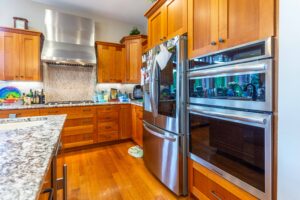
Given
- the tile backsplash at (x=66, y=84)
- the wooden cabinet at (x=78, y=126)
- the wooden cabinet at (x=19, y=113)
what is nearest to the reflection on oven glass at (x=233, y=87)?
the wooden cabinet at (x=78, y=126)

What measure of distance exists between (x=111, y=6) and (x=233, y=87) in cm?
308

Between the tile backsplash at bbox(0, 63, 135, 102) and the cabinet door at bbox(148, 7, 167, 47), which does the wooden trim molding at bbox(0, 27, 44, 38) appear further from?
the cabinet door at bbox(148, 7, 167, 47)

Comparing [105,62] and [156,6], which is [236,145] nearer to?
[156,6]

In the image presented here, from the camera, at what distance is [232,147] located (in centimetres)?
119

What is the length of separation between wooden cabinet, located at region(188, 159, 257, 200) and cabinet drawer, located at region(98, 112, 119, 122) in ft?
6.97

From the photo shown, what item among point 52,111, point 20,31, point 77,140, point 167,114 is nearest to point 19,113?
point 52,111

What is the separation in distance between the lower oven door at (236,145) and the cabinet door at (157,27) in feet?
3.82

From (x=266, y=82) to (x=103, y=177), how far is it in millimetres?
2124

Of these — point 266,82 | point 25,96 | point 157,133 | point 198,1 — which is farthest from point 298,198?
point 25,96

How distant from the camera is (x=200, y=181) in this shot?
4.88 feet

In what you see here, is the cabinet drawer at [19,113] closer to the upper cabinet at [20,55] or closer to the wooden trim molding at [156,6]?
the upper cabinet at [20,55]

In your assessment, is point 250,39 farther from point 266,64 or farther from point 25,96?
point 25,96

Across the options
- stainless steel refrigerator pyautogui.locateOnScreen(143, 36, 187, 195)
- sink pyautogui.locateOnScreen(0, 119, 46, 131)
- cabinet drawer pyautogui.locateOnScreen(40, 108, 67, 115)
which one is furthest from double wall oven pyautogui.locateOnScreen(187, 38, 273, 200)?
cabinet drawer pyautogui.locateOnScreen(40, 108, 67, 115)

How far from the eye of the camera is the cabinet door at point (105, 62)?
3.52m
